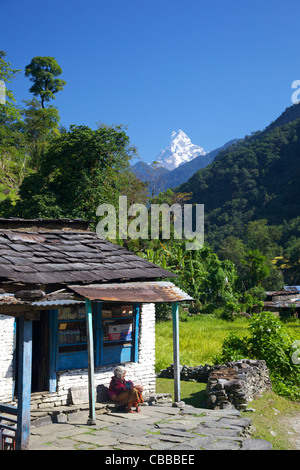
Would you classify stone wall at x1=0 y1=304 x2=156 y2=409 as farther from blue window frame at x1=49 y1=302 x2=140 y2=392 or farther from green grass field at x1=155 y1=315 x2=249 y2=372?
green grass field at x1=155 y1=315 x2=249 y2=372

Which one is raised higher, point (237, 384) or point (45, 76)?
point (45, 76)

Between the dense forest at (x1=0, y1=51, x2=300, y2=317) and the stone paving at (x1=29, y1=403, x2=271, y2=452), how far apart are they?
52.0ft

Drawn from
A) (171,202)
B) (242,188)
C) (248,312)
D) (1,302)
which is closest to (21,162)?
(171,202)

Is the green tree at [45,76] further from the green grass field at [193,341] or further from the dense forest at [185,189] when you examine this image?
the green grass field at [193,341]

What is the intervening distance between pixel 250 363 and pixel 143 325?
10.7 ft

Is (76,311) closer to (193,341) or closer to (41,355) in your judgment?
(41,355)

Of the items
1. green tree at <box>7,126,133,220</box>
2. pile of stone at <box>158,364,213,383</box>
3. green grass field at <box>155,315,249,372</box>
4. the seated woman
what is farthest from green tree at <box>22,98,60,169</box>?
the seated woman

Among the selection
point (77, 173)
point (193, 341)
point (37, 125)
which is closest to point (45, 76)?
point (37, 125)

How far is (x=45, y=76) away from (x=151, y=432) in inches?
1855

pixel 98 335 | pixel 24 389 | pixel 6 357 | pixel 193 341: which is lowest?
pixel 193 341

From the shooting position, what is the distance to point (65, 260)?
926 centimetres

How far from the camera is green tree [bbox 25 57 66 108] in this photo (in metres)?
47.6

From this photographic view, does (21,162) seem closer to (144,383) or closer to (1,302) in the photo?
(144,383)
